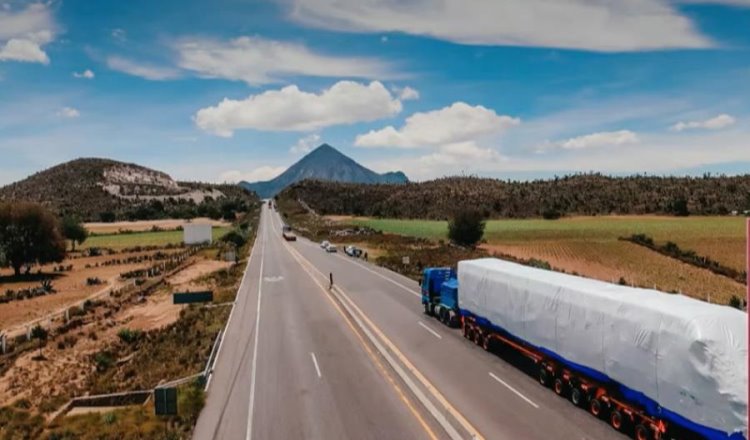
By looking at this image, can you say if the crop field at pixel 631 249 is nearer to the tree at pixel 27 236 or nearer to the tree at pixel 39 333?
the tree at pixel 39 333

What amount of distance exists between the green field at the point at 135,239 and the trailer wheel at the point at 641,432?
122369mm

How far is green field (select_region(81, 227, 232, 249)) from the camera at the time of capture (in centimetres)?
12921

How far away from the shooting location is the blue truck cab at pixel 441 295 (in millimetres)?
34000

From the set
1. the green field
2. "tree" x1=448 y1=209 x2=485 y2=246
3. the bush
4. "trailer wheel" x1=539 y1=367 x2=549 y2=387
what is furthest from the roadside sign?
the green field

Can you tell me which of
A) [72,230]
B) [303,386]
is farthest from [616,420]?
[72,230]

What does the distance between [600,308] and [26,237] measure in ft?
279

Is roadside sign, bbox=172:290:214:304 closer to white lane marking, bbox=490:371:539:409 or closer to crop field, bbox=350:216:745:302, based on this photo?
white lane marking, bbox=490:371:539:409

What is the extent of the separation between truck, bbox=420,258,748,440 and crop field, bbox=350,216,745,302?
26.9 meters

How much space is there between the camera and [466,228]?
286ft

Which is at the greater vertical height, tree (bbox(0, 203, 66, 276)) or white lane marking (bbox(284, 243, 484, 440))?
tree (bbox(0, 203, 66, 276))

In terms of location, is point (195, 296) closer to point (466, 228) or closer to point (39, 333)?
point (39, 333)

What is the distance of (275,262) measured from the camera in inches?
3115

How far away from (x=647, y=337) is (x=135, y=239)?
140816 millimetres

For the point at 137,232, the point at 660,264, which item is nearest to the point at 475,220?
the point at 660,264
